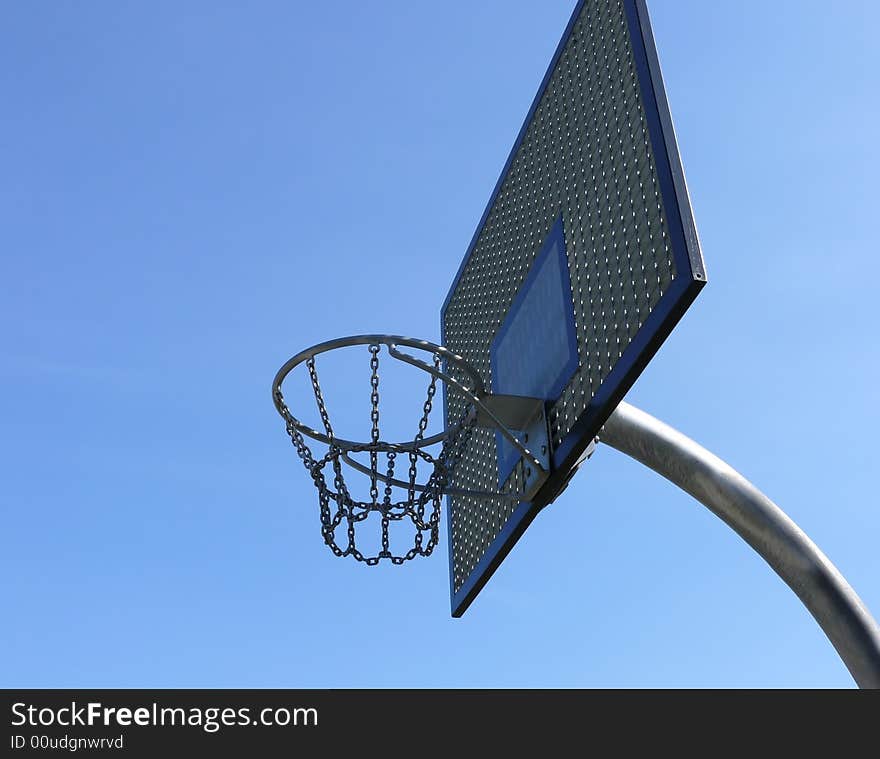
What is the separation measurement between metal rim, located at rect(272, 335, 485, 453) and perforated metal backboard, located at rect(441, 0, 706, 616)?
35 centimetres

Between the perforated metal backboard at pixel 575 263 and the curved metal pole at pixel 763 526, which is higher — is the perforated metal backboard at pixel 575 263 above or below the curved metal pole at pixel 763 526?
above

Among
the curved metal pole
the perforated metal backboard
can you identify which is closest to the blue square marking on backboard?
the perforated metal backboard

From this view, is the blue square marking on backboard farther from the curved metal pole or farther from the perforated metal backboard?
the curved metal pole

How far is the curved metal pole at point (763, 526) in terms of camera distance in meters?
3.69

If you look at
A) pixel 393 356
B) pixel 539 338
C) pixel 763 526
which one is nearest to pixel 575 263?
pixel 539 338

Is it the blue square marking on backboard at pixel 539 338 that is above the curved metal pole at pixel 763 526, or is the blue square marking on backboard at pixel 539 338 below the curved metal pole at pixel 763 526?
above

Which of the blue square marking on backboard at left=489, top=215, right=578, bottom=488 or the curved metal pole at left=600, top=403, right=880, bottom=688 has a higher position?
the blue square marking on backboard at left=489, top=215, right=578, bottom=488

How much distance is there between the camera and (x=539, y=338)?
412 cm

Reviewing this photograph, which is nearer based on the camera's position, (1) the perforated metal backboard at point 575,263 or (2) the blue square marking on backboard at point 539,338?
(1) the perforated metal backboard at point 575,263

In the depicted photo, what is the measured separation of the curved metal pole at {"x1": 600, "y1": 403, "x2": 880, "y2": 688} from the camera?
3.69 meters

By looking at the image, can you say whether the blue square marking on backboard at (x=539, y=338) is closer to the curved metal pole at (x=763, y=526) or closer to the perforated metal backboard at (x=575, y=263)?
the perforated metal backboard at (x=575, y=263)

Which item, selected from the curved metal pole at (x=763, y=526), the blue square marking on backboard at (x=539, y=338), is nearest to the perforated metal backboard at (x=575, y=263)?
the blue square marking on backboard at (x=539, y=338)

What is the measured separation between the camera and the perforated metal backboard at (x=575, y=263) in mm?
3236
